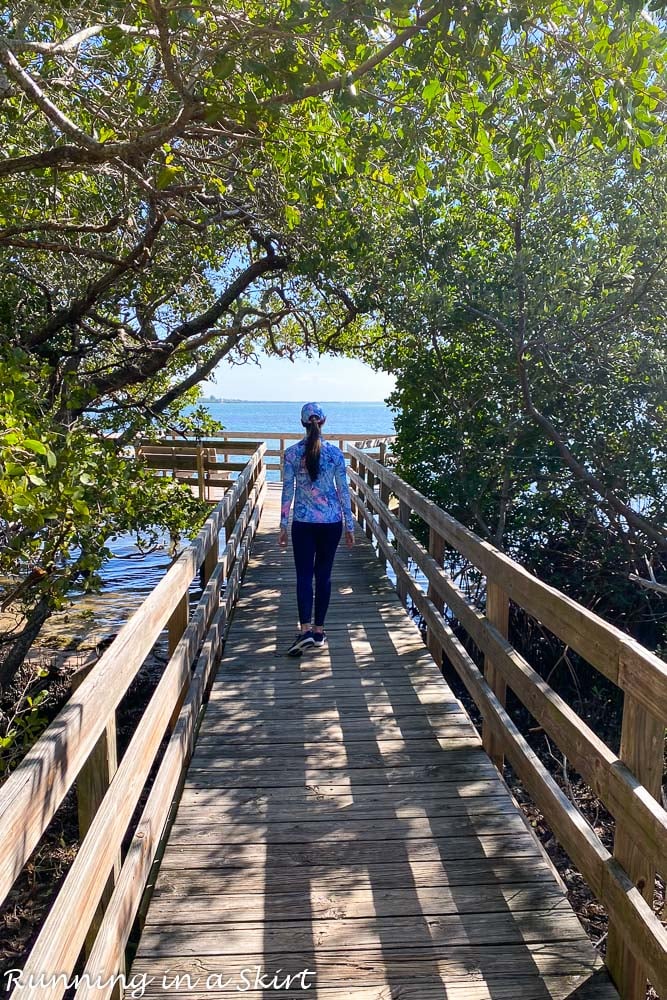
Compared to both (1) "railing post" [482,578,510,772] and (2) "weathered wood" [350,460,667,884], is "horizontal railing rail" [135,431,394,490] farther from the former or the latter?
(2) "weathered wood" [350,460,667,884]

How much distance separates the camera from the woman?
552cm

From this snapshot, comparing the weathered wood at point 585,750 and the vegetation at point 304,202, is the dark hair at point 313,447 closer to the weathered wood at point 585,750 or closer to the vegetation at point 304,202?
the vegetation at point 304,202

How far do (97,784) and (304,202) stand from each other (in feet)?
17.2

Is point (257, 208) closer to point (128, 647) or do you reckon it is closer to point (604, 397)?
point (604, 397)

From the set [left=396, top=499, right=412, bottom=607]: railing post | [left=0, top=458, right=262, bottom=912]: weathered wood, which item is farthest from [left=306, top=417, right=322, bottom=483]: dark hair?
[left=0, top=458, right=262, bottom=912]: weathered wood

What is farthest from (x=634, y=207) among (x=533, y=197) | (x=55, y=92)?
(x=55, y=92)

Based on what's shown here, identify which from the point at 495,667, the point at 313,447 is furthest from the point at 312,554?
the point at 495,667

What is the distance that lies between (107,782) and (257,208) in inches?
321

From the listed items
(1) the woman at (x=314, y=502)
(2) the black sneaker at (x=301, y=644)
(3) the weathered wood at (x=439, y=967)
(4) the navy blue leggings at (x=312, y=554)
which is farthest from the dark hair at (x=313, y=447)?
(3) the weathered wood at (x=439, y=967)

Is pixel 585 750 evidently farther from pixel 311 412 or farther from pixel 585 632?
pixel 311 412

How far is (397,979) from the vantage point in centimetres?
244

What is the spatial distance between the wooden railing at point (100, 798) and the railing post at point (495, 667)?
1.51 metres

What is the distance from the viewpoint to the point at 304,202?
6336mm

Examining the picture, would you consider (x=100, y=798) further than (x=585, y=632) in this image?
No
